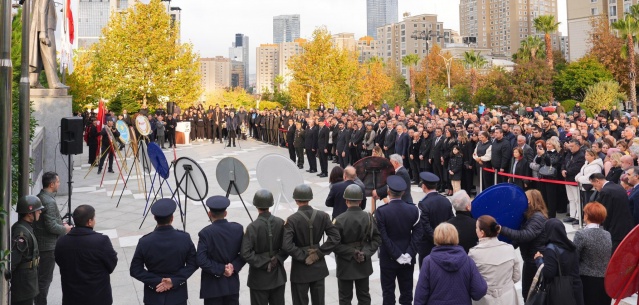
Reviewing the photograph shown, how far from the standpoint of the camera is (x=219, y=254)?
5430 millimetres

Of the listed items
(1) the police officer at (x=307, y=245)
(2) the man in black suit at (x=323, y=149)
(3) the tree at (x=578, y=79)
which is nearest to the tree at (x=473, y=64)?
(3) the tree at (x=578, y=79)

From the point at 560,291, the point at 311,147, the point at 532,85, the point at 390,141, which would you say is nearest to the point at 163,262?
the point at 560,291

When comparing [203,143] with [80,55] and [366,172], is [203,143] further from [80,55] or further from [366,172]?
[80,55]

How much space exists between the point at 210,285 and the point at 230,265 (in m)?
0.31

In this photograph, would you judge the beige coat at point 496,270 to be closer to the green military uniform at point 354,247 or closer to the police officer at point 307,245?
the green military uniform at point 354,247

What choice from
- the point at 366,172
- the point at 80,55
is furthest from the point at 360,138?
the point at 80,55

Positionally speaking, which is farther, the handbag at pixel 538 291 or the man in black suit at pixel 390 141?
the man in black suit at pixel 390 141

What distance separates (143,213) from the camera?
12008 mm

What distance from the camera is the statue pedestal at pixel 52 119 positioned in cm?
1430

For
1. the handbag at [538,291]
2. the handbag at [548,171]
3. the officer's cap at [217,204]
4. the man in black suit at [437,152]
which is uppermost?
the man in black suit at [437,152]

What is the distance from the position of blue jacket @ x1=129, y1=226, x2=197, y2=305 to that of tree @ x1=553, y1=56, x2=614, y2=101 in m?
44.3

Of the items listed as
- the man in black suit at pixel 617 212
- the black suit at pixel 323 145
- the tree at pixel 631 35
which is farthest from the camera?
the tree at pixel 631 35

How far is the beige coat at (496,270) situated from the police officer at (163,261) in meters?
2.69

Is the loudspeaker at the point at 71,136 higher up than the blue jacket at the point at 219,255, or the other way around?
the loudspeaker at the point at 71,136
